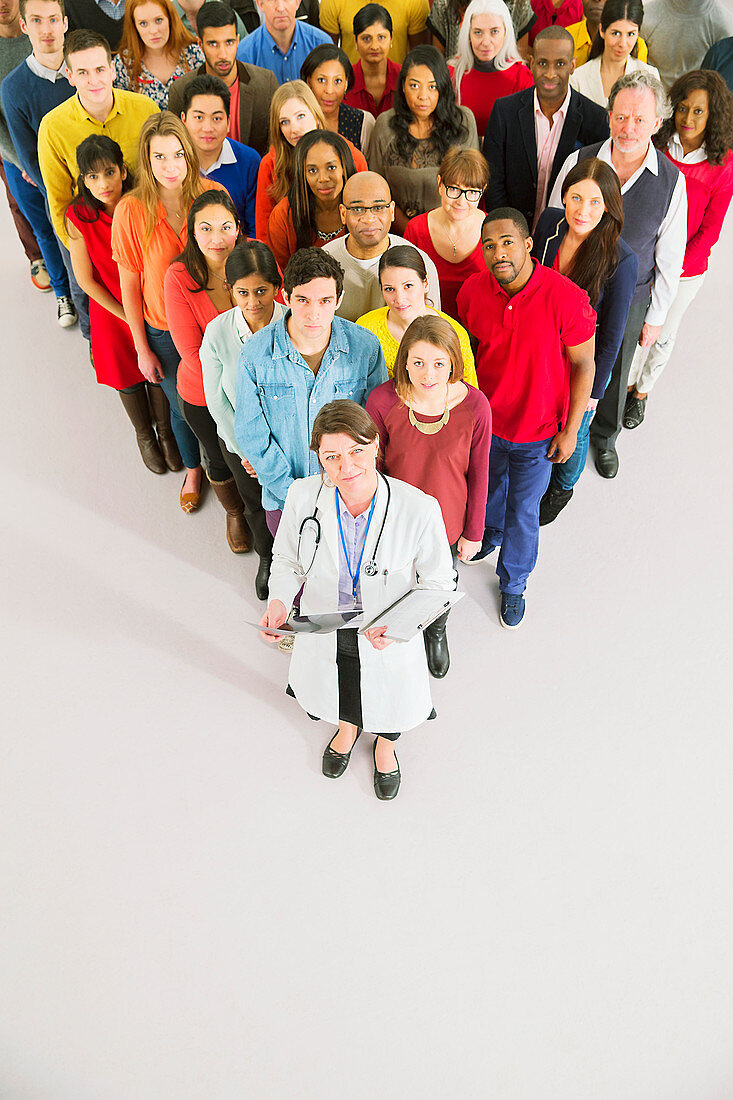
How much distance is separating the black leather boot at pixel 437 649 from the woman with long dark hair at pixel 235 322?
102 cm

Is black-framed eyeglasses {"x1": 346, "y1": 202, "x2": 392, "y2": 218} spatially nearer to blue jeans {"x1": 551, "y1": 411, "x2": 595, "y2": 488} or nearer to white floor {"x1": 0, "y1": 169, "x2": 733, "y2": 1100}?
blue jeans {"x1": 551, "y1": 411, "x2": 595, "y2": 488}

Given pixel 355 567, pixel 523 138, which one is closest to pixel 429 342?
pixel 355 567

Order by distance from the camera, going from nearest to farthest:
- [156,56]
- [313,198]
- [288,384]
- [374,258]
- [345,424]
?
[345,424], [288,384], [374,258], [313,198], [156,56]

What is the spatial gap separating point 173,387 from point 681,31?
10.1 feet

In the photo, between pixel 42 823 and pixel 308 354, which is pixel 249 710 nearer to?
pixel 42 823

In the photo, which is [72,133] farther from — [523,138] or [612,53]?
[612,53]

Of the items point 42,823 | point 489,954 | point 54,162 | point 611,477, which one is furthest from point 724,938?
point 54,162

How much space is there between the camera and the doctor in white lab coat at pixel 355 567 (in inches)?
90.7

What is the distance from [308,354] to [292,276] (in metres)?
0.25

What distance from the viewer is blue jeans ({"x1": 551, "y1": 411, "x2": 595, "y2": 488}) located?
351 cm

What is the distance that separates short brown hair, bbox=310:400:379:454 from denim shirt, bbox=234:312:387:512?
44 cm

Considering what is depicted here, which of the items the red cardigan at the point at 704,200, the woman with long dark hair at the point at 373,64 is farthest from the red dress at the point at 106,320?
the red cardigan at the point at 704,200

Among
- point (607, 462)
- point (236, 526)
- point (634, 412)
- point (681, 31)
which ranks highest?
→ point (681, 31)

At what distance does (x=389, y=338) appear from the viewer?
284 centimetres
